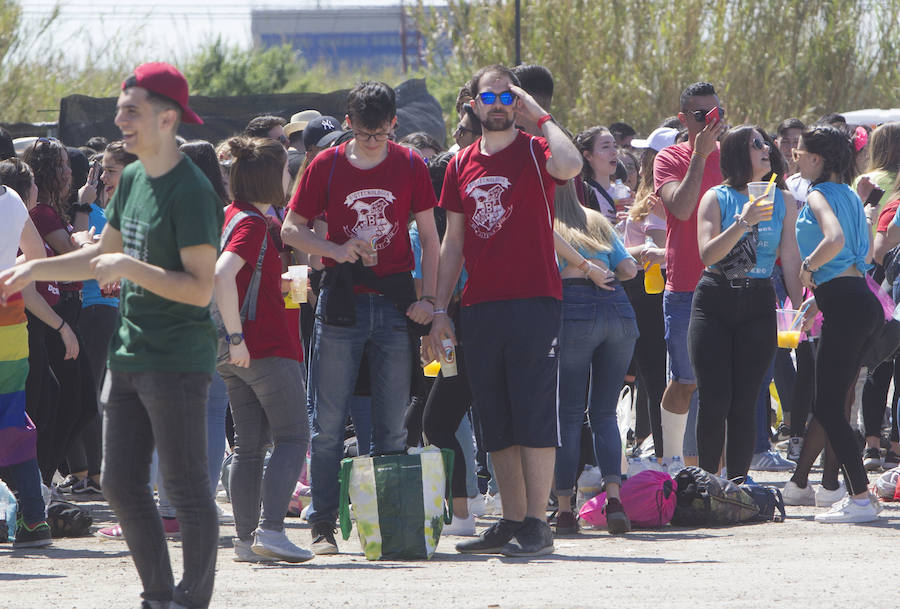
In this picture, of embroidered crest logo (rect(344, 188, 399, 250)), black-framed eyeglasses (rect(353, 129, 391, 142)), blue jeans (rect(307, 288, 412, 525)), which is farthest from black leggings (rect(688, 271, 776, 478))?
black-framed eyeglasses (rect(353, 129, 391, 142))

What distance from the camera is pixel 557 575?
18.6 feet

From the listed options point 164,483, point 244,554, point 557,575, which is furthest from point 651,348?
point 164,483

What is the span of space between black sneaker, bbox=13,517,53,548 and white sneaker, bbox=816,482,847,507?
4358 mm

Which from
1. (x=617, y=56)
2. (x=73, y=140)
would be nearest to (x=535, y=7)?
(x=617, y=56)

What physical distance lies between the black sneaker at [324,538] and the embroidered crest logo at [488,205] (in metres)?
1.58

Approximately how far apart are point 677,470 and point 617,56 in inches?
Answer: 893

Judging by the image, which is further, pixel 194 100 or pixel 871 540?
pixel 194 100

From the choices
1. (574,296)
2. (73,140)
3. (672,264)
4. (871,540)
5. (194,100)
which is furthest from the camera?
(194,100)

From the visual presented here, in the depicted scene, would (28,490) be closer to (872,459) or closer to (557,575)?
(557,575)

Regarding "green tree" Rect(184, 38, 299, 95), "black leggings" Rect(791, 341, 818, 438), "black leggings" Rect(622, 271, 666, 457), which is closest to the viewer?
"black leggings" Rect(622, 271, 666, 457)

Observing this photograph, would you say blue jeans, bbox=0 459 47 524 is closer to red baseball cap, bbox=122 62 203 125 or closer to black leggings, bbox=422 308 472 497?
black leggings, bbox=422 308 472 497

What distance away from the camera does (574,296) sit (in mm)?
7031

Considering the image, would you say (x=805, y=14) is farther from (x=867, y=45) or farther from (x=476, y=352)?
(x=476, y=352)

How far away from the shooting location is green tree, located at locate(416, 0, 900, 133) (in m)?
29.2
